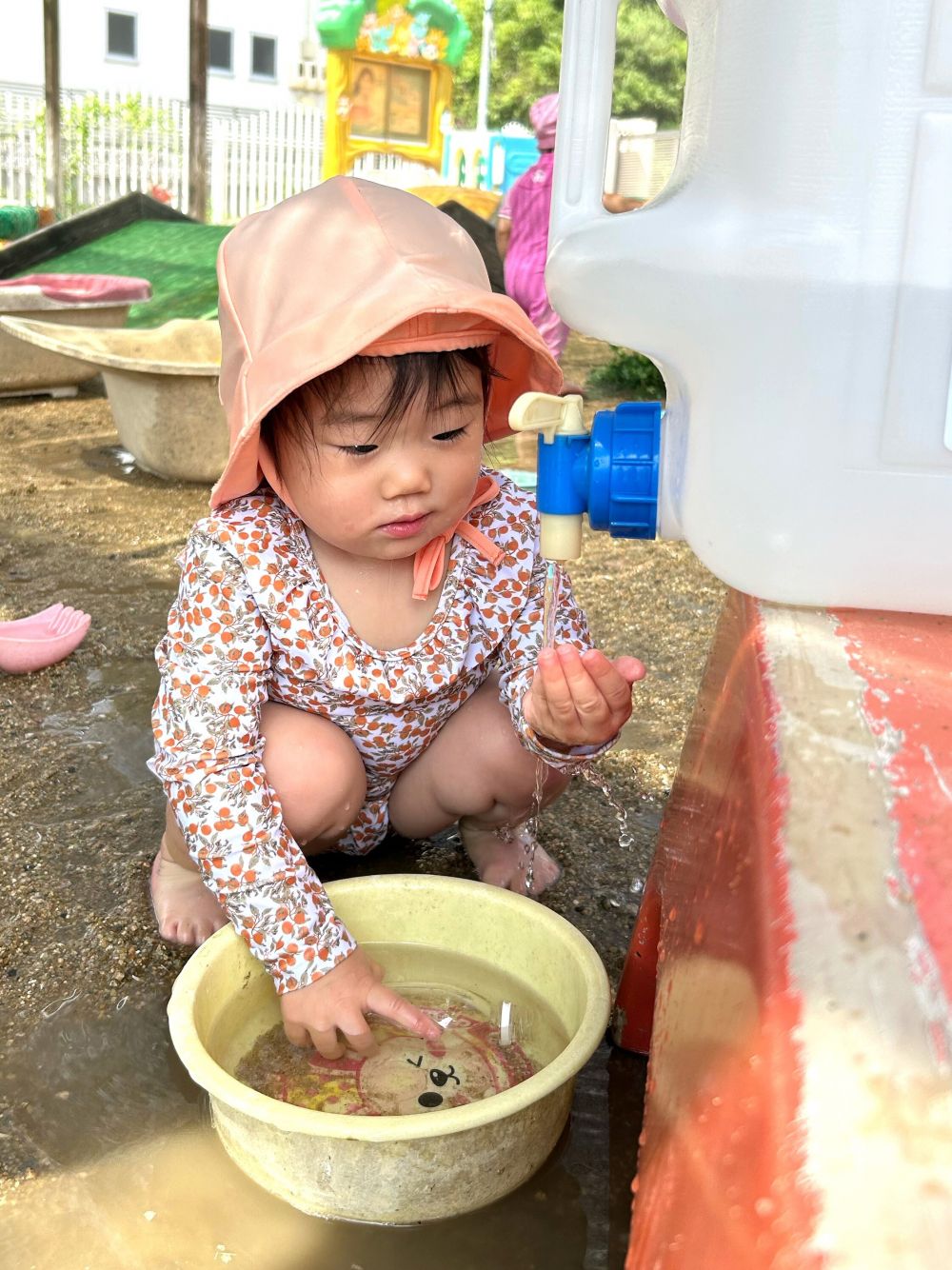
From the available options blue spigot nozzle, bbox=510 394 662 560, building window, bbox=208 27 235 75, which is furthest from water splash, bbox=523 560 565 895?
building window, bbox=208 27 235 75

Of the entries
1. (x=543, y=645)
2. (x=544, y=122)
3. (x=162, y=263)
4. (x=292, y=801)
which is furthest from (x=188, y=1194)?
(x=162, y=263)

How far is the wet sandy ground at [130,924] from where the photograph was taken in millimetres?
1211

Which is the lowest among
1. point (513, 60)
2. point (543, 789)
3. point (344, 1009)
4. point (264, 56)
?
point (344, 1009)

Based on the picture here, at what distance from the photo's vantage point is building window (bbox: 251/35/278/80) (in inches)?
1004

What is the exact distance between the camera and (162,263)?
693 cm

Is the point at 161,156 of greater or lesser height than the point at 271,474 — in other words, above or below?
above

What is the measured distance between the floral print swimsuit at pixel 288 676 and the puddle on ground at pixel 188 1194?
22cm

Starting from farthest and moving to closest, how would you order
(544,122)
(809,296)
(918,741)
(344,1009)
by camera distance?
(544,122) → (344,1009) → (809,296) → (918,741)

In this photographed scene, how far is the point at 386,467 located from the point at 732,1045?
3.00 feet

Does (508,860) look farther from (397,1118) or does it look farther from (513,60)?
(513,60)

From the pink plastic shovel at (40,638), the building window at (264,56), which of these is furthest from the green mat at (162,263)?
the building window at (264,56)

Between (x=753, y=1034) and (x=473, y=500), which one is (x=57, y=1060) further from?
(x=753, y=1034)

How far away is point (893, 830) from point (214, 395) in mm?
3824

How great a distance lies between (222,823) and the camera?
1412mm
